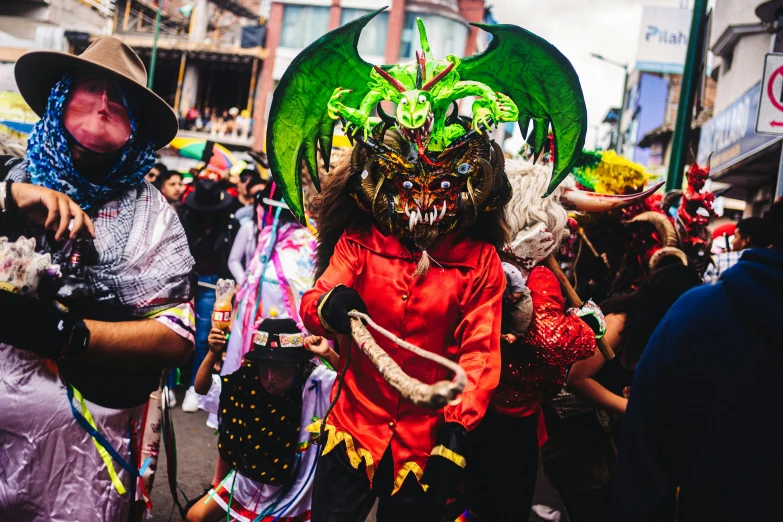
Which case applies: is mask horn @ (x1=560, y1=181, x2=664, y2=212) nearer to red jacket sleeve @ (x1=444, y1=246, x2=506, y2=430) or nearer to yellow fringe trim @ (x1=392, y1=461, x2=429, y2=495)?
red jacket sleeve @ (x1=444, y1=246, x2=506, y2=430)

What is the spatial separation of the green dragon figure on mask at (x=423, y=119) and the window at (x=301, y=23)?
95.1ft

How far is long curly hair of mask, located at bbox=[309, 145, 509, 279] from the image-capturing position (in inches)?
106

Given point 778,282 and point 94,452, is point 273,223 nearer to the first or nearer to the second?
point 94,452

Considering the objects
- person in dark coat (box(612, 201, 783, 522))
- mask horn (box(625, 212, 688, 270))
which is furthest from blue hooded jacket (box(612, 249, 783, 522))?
mask horn (box(625, 212, 688, 270))

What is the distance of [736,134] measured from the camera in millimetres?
12141

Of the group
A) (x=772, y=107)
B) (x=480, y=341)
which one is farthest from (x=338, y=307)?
(x=772, y=107)

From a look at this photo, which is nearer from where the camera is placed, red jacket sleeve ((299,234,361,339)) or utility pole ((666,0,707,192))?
red jacket sleeve ((299,234,361,339))

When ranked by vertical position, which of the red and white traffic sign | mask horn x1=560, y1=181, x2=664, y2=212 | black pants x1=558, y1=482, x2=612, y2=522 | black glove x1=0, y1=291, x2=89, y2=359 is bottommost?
black pants x1=558, y1=482, x2=612, y2=522

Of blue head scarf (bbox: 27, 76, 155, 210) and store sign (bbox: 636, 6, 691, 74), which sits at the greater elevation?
store sign (bbox: 636, 6, 691, 74)

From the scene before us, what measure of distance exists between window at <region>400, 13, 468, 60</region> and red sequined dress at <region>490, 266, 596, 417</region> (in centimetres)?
2742

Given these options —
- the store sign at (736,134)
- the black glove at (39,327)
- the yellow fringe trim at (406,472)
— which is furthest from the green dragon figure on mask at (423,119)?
the store sign at (736,134)

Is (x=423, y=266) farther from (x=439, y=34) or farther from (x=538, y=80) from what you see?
(x=439, y=34)

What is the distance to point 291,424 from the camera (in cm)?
336

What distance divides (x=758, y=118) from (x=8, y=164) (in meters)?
5.07
